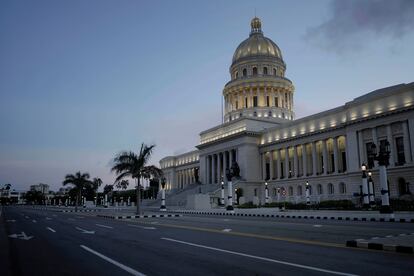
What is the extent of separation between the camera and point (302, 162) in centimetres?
7456

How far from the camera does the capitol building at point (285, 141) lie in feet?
181

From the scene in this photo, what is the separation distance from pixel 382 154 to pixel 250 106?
6966 centimetres

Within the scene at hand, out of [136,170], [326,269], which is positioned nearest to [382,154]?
[326,269]

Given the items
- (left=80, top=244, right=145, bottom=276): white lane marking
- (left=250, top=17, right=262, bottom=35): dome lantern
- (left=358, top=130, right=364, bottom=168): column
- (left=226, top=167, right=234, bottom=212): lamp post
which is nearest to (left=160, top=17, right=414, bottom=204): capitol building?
(left=358, top=130, right=364, bottom=168): column

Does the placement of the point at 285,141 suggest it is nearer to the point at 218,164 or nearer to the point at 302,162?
the point at 302,162

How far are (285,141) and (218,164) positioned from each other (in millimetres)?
18640

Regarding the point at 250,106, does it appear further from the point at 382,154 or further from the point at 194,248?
the point at 194,248

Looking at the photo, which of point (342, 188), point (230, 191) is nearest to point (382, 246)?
point (230, 191)

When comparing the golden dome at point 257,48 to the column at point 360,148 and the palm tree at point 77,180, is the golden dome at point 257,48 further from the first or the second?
the palm tree at point 77,180

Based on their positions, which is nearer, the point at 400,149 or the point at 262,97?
the point at 400,149

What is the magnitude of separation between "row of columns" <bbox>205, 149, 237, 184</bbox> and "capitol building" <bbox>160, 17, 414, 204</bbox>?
0.75 ft

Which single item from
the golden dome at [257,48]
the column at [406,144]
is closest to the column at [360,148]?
the column at [406,144]

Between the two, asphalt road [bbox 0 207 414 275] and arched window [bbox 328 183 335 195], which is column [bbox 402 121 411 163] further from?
asphalt road [bbox 0 207 414 275]

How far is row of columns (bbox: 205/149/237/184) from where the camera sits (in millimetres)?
86062
